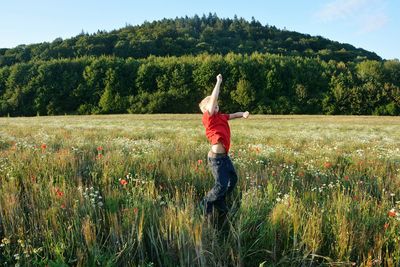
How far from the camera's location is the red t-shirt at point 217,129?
5.37 metres

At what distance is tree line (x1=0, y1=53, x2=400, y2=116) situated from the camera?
72938mm

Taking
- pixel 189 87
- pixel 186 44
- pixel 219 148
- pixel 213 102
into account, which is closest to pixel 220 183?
pixel 219 148

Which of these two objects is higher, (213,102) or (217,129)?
(213,102)

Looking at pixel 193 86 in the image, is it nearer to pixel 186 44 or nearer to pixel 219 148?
pixel 186 44

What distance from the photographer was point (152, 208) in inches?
187

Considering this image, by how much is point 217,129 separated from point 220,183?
750mm

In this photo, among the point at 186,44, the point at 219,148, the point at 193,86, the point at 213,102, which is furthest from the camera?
the point at 186,44

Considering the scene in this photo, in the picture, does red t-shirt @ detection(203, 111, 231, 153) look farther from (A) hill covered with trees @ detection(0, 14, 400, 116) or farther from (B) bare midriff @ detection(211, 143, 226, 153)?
(A) hill covered with trees @ detection(0, 14, 400, 116)

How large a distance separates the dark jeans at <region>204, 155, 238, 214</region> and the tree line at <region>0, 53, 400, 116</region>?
216 ft

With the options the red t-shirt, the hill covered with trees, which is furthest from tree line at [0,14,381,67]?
the red t-shirt

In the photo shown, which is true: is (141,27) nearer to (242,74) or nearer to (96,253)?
(242,74)

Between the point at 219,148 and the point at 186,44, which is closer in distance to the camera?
the point at 219,148

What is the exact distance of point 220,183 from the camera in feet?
17.1

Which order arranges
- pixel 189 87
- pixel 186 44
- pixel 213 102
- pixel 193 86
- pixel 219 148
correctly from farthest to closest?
1. pixel 186 44
2. pixel 193 86
3. pixel 189 87
4. pixel 219 148
5. pixel 213 102
